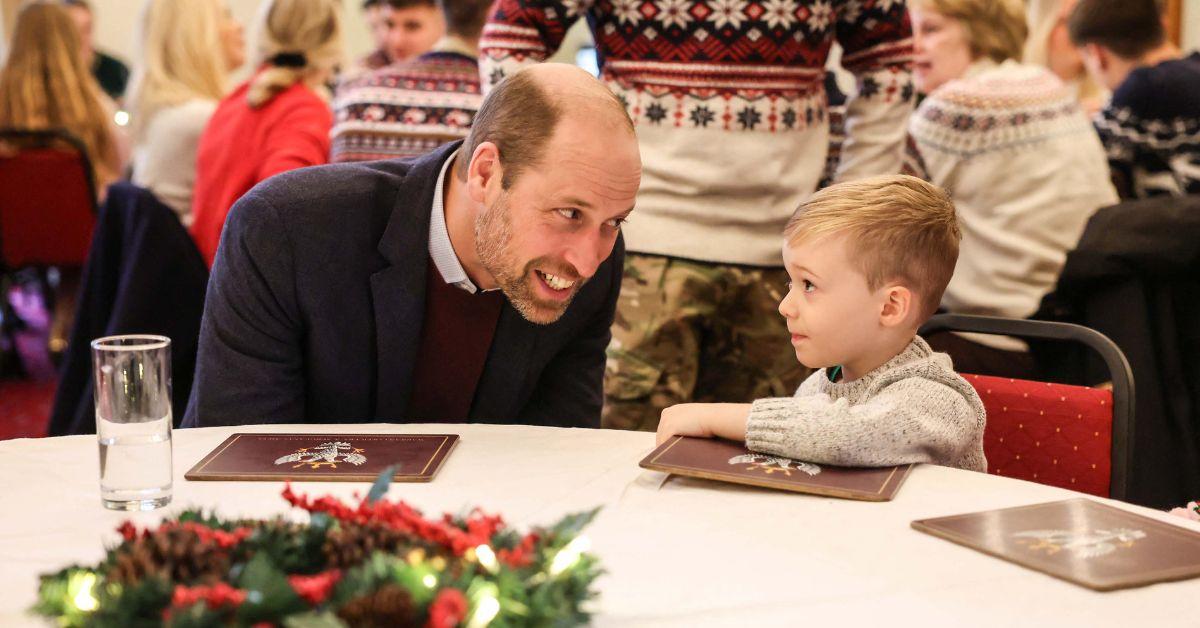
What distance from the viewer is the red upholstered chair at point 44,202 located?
4.87 m

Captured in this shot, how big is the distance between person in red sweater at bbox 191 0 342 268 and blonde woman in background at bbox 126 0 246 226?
514mm

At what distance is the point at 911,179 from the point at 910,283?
0.14 m

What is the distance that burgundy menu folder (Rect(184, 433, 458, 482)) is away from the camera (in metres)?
1.28

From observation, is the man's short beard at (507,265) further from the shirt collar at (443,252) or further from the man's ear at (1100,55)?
the man's ear at (1100,55)

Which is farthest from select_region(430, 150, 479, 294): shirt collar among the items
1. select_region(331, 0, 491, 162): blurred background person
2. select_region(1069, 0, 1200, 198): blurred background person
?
select_region(1069, 0, 1200, 198): blurred background person

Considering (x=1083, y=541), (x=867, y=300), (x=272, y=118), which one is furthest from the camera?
(x=272, y=118)

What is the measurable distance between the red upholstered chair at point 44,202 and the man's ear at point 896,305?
4.09 metres

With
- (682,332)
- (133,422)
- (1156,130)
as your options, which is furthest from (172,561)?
(1156,130)

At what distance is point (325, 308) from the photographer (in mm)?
1795

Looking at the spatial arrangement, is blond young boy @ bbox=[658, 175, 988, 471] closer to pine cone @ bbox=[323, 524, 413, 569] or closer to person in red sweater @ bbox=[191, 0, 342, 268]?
pine cone @ bbox=[323, 524, 413, 569]

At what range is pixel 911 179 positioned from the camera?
161cm

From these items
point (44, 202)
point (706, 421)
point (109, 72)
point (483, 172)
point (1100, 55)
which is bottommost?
point (44, 202)

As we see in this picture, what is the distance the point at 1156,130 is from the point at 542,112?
1909mm

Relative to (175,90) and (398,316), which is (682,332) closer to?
(398,316)
